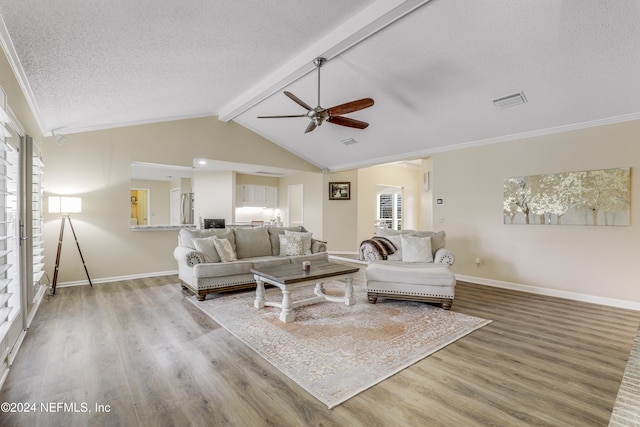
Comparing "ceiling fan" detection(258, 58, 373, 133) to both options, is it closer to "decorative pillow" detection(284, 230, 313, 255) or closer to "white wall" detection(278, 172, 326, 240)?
"decorative pillow" detection(284, 230, 313, 255)

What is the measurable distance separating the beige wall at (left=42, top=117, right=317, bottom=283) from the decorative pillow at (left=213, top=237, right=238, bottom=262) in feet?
6.21

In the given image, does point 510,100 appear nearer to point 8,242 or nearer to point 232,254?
point 232,254

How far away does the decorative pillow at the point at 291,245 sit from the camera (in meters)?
5.32

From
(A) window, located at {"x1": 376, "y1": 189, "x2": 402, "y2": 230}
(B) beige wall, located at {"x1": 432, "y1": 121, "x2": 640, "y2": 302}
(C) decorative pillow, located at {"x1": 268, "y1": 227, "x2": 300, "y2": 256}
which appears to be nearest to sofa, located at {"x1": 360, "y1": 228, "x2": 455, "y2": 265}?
(B) beige wall, located at {"x1": 432, "y1": 121, "x2": 640, "y2": 302}

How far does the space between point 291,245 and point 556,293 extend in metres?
4.19

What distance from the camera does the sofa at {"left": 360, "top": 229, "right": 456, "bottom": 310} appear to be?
377cm

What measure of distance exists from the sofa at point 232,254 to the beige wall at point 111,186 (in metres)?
1.26

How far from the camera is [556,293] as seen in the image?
4488mm

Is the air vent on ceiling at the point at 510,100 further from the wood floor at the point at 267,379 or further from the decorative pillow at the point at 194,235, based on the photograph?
the decorative pillow at the point at 194,235

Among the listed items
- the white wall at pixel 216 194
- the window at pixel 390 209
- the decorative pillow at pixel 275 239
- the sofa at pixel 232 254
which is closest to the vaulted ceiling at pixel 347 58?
the sofa at pixel 232 254

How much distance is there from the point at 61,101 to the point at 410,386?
4.74m

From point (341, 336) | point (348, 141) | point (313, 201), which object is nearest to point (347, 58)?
point (348, 141)

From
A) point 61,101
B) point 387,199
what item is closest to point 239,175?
point 387,199

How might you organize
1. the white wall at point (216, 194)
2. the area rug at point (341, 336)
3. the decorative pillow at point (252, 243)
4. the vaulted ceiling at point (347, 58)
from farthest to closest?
the white wall at point (216, 194) < the decorative pillow at point (252, 243) < the vaulted ceiling at point (347, 58) < the area rug at point (341, 336)
